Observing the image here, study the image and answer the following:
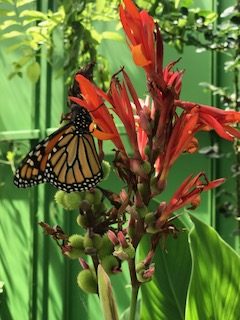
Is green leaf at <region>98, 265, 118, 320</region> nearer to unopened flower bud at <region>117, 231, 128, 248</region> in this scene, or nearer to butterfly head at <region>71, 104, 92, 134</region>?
unopened flower bud at <region>117, 231, 128, 248</region>

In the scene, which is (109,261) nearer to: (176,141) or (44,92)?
(176,141)

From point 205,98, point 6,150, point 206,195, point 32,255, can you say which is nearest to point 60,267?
point 32,255

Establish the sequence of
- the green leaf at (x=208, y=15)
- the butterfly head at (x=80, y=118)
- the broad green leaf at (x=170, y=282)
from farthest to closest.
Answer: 1. the green leaf at (x=208, y=15)
2. the broad green leaf at (x=170, y=282)
3. the butterfly head at (x=80, y=118)

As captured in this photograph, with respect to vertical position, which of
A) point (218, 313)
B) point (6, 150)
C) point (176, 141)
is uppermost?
point (176, 141)

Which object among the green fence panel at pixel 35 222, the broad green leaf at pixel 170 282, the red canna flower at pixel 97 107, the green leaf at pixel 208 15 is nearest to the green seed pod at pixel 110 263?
the red canna flower at pixel 97 107

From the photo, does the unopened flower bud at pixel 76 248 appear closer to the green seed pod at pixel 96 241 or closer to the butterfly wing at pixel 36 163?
the green seed pod at pixel 96 241

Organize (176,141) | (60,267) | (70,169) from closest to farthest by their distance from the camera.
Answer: (176,141) < (70,169) < (60,267)
